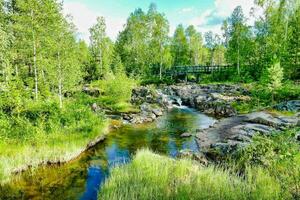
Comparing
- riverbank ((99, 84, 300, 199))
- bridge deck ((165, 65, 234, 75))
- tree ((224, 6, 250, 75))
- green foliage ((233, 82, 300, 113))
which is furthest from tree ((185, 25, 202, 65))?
riverbank ((99, 84, 300, 199))

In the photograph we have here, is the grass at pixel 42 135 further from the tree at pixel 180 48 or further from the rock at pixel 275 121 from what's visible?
the tree at pixel 180 48

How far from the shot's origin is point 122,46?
71625mm

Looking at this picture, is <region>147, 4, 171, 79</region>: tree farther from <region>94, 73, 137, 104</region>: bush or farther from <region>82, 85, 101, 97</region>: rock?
<region>94, 73, 137, 104</region>: bush

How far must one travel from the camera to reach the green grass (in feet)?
29.1

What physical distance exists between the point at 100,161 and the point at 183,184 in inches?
321

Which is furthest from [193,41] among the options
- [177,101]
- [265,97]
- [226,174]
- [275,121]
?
[226,174]

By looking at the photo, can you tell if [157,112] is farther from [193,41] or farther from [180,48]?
[193,41]

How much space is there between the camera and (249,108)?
32.1 m

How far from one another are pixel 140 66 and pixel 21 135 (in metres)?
51.4

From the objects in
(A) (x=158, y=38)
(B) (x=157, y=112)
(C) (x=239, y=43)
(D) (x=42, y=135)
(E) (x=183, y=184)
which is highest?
(A) (x=158, y=38)

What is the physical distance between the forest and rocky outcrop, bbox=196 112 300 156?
2.23 m

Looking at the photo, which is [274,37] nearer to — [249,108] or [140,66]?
[249,108]

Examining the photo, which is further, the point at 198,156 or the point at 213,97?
the point at 213,97

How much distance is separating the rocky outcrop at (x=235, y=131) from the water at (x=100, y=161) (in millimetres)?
1236
